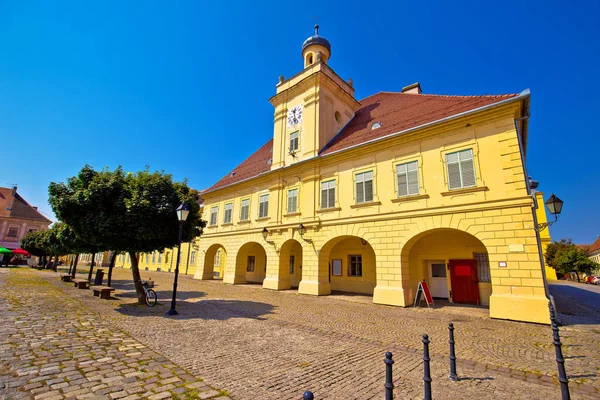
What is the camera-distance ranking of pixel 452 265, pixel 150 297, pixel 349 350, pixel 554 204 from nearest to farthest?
pixel 349 350, pixel 554 204, pixel 150 297, pixel 452 265

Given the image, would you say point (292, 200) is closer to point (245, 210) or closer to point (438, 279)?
point (245, 210)

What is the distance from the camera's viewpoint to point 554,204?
1061 cm

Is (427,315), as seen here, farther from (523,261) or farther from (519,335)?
(523,261)

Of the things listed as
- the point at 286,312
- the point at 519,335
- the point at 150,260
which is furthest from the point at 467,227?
the point at 150,260

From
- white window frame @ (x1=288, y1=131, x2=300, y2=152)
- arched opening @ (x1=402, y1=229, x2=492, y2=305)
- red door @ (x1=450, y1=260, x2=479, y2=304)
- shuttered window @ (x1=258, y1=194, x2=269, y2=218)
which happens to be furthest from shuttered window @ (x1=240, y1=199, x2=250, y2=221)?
red door @ (x1=450, y1=260, x2=479, y2=304)

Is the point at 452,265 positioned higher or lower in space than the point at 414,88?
lower

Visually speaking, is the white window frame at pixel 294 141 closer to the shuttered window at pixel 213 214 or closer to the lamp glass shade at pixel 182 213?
the shuttered window at pixel 213 214

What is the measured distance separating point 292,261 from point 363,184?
387 inches

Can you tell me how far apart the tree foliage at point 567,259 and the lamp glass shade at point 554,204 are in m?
41.3

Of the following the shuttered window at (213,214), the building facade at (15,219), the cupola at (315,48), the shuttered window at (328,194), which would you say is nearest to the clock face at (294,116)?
the cupola at (315,48)

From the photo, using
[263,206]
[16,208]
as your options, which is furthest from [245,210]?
[16,208]

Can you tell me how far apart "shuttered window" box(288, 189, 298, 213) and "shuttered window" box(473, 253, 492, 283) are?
411 inches

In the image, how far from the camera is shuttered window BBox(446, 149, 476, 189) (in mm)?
12109

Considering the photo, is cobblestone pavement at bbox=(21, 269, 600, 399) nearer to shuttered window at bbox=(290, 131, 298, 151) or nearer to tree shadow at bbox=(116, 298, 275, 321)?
tree shadow at bbox=(116, 298, 275, 321)
